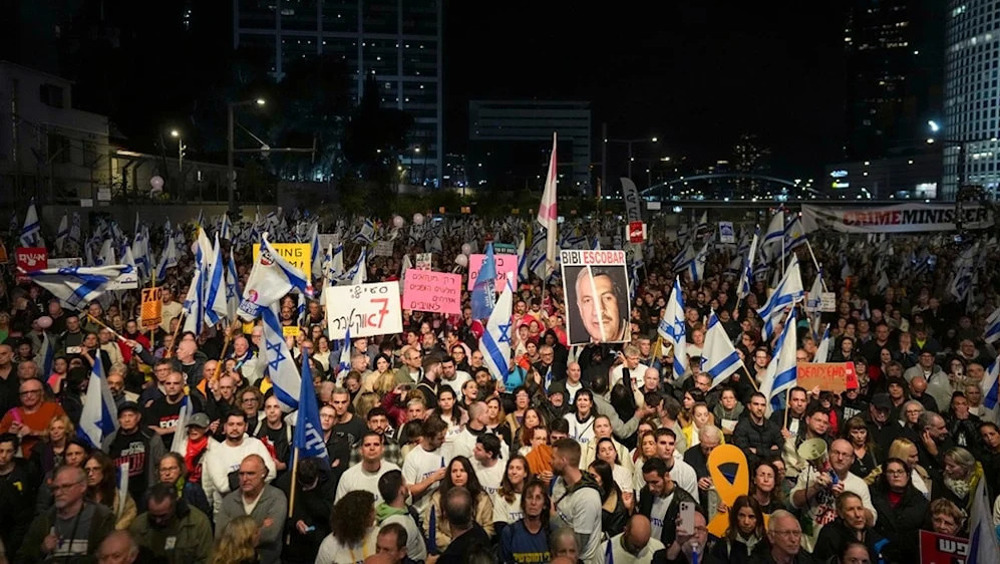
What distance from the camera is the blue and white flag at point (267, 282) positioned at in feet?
32.7

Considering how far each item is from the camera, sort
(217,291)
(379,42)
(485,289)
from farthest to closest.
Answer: (379,42), (485,289), (217,291)

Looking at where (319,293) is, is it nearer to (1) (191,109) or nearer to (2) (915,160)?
(1) (191,109)

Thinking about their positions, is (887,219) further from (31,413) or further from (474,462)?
(31,413)

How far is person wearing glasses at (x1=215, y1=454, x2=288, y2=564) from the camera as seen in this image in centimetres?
549

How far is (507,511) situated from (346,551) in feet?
4.18

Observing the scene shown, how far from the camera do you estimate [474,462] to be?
639 cm

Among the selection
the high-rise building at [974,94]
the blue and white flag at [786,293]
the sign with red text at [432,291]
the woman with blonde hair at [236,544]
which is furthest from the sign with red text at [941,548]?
the high-rise building at [974,94]

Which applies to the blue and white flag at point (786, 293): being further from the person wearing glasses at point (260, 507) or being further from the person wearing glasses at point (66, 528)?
the person wearing glasses at point (66, 528)

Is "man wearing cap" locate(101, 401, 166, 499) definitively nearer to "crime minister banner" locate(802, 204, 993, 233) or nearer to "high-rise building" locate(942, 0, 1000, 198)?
"crime minister banner" locate(802, 204, 993, 233)

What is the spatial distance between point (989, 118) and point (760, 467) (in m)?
155

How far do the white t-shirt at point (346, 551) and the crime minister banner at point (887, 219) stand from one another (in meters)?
12.7

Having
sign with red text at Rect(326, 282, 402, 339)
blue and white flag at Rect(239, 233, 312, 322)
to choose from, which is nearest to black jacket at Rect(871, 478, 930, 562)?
sign with red text at Rect(326, 282, 402, 339)

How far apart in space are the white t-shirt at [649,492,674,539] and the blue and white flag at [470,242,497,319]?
23.7 feet

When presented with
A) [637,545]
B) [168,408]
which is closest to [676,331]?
[637,545]
